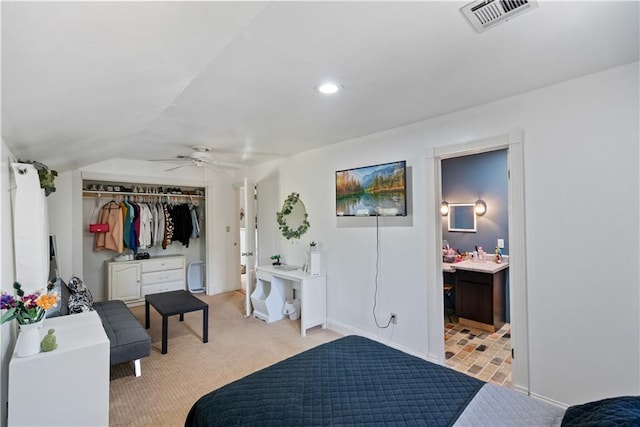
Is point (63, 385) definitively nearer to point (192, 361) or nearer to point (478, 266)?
point (192, 361)

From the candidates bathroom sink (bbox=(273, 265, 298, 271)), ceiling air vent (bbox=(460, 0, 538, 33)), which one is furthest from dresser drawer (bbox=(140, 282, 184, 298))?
ceiling air vent (bbox=(460, 0, 538, 33))

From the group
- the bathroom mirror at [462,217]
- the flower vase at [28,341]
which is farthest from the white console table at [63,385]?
the bathroom mirror at [462,217]

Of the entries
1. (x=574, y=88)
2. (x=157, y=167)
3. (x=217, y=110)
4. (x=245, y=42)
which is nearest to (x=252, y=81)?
(x=245, y=42)

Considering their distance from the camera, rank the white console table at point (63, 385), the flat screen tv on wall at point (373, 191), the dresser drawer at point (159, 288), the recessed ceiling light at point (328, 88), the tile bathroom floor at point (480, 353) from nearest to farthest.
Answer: the white console table at point (63, 385)
the recessed ceiling light at point (328, 88)
the tile bathroom floor at point (480, 353)
the flat screen tv on wall at point (373, 191)
the dresser drawer at point (159, 288)

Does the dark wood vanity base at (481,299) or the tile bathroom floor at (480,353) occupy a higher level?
the dark wood vanity base at (481,299)

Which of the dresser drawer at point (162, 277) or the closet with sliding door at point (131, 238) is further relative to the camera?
the dresser drawer at point (162, 277)

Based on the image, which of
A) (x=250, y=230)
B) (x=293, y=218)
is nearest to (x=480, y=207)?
(x=293, y=218)

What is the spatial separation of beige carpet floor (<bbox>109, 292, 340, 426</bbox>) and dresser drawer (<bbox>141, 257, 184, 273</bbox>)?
0.76m

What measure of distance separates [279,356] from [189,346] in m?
1.02

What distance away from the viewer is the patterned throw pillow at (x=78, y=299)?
112 inches

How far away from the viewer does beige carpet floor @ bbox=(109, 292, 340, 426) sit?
Result: 2.25 metres

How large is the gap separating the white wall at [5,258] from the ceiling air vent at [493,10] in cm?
256

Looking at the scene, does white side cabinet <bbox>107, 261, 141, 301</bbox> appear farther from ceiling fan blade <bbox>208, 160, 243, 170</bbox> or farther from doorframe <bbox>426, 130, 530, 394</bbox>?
doorframe <bbox>426, 130, 530, 394</bbox>

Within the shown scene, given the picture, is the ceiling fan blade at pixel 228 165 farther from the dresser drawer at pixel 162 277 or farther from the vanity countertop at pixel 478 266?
the vanity countertop at pixel 478 266
